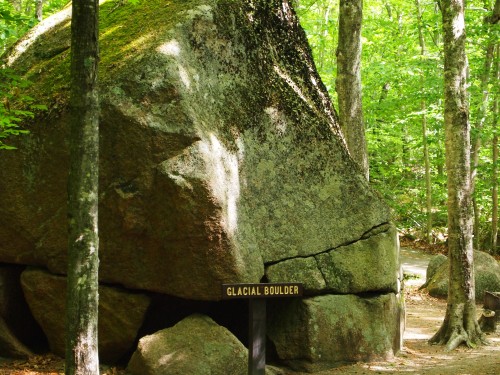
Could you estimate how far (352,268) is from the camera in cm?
848

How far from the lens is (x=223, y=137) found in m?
7.63

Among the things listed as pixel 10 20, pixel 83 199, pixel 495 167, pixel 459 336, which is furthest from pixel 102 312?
pixel 495 167

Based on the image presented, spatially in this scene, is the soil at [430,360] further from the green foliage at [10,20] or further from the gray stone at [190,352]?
the green foliage at [10,20]

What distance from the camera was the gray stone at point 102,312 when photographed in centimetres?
775

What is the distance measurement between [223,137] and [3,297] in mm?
4102

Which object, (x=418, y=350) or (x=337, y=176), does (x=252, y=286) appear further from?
(x=418, y=350)

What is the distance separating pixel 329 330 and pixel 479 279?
26.8 ft

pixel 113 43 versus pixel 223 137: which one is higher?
pixel 113 43

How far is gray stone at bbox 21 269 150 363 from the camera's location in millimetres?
7746

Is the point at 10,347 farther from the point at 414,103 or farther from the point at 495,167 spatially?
the point at 414,103

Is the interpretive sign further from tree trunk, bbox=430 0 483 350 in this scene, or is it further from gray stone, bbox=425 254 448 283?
gray stone, bbox=425 254 448 283

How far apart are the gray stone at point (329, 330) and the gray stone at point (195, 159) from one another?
1.19 ft

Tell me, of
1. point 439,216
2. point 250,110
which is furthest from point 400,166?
point 250,110

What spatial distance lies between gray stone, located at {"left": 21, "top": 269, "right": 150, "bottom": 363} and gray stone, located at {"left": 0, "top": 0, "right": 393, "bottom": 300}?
215 mm
